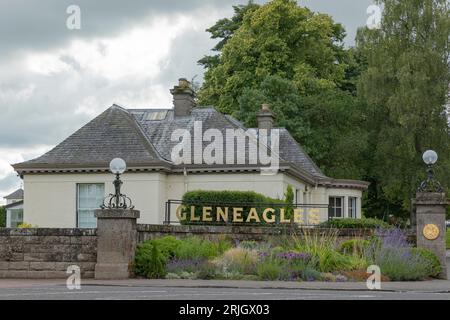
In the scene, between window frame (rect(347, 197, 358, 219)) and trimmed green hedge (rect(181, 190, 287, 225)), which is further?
window frame (rect(347, 197, 358, 219))

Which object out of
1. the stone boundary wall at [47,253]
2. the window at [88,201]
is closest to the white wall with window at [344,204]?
the window at [88,201]

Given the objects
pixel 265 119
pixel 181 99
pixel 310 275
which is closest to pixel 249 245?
pixel 310 275

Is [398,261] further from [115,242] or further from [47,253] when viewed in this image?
[47,253]

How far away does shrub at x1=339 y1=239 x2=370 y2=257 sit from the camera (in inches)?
912

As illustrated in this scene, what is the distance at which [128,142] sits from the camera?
111ft

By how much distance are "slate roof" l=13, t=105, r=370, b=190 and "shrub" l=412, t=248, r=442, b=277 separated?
10261 mm

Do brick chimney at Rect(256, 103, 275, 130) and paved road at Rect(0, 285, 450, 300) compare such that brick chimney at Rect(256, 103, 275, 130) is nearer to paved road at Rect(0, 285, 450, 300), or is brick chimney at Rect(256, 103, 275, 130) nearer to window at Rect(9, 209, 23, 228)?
paved road at Rect(0, 285, 450, 300)

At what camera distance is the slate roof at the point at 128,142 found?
3306 centimetres

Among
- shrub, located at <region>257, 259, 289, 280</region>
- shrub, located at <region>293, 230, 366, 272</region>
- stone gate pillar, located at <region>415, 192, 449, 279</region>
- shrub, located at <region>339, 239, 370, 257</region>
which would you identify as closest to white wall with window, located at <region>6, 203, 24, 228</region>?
shrub, located at <region>293, 230, 366, 272</region>

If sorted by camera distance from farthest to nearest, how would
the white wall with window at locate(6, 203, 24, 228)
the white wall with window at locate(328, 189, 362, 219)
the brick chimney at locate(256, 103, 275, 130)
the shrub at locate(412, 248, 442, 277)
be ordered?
the white wall with window at locate(6, 203, 24, 228) → the white wall with window at locate(328, 189, 362, 219) → the brick chimney at locate(256, 103, 275, 130) → the shrub at locate(412, 248, 442, 277)

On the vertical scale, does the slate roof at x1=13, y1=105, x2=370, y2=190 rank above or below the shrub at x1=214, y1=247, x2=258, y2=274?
above

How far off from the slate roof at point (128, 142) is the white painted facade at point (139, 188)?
48 centimetres
